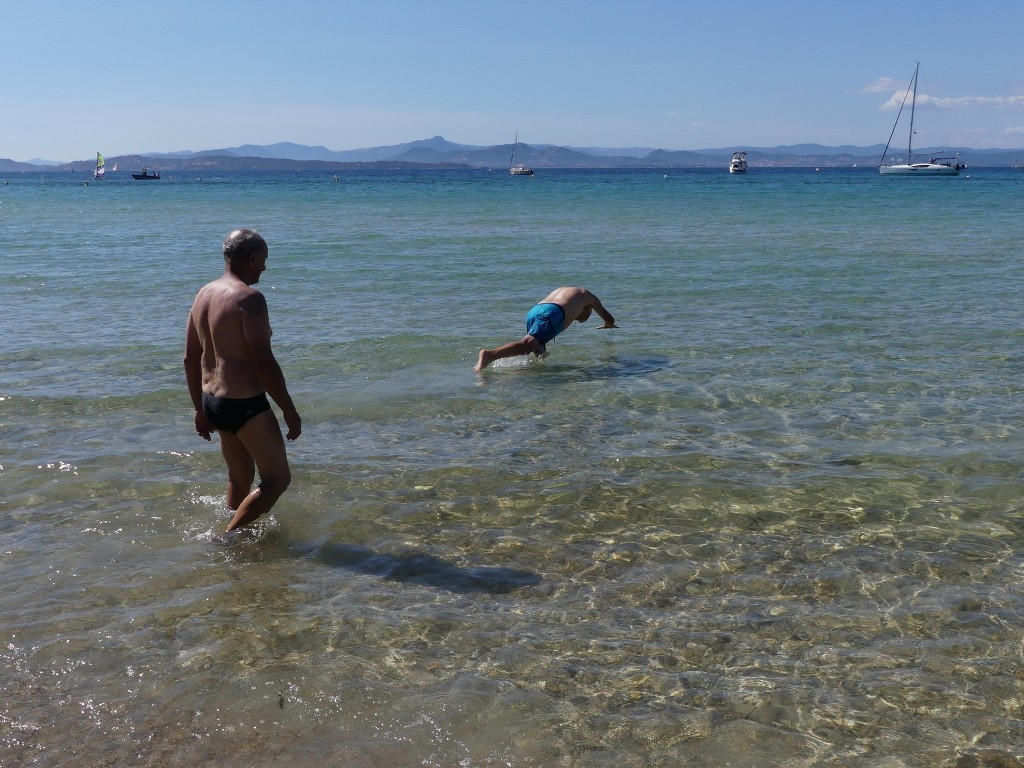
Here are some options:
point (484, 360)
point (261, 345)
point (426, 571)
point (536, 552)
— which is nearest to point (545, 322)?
point (484, 360)

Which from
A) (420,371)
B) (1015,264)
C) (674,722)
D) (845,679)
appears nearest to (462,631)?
(674,722)

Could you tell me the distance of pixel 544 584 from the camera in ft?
17.1

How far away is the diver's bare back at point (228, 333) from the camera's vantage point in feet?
17.0

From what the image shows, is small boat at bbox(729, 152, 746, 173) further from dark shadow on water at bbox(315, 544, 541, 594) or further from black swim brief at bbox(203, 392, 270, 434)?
black swim brief at bbox(203, 392, 270, 434)

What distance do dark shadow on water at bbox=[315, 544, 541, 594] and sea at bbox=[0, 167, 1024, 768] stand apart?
25mm

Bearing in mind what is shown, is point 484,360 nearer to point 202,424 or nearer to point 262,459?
point 202,424

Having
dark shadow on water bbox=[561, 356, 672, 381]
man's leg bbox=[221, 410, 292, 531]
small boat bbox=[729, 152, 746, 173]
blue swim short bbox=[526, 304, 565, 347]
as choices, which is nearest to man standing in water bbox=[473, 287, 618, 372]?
blue swim short bbox=[526, 304, 565, 347]

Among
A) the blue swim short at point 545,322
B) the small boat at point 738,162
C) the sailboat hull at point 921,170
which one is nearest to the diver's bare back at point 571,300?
the blue swim short at point 545,322

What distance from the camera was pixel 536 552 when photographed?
564 cm

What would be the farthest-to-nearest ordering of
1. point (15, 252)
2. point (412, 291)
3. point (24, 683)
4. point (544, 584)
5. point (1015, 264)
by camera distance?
point (15, 252), point (1015, 264), point (412, 291), point (544, 584), point (24, 683)

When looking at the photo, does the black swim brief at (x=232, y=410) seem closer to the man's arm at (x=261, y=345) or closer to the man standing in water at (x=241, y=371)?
the man standing in water at (x=241, y=371)

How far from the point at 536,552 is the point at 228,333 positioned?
7.58 ft

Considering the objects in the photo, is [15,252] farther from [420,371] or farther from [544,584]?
[544,584]

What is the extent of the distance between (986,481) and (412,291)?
11297 mm
